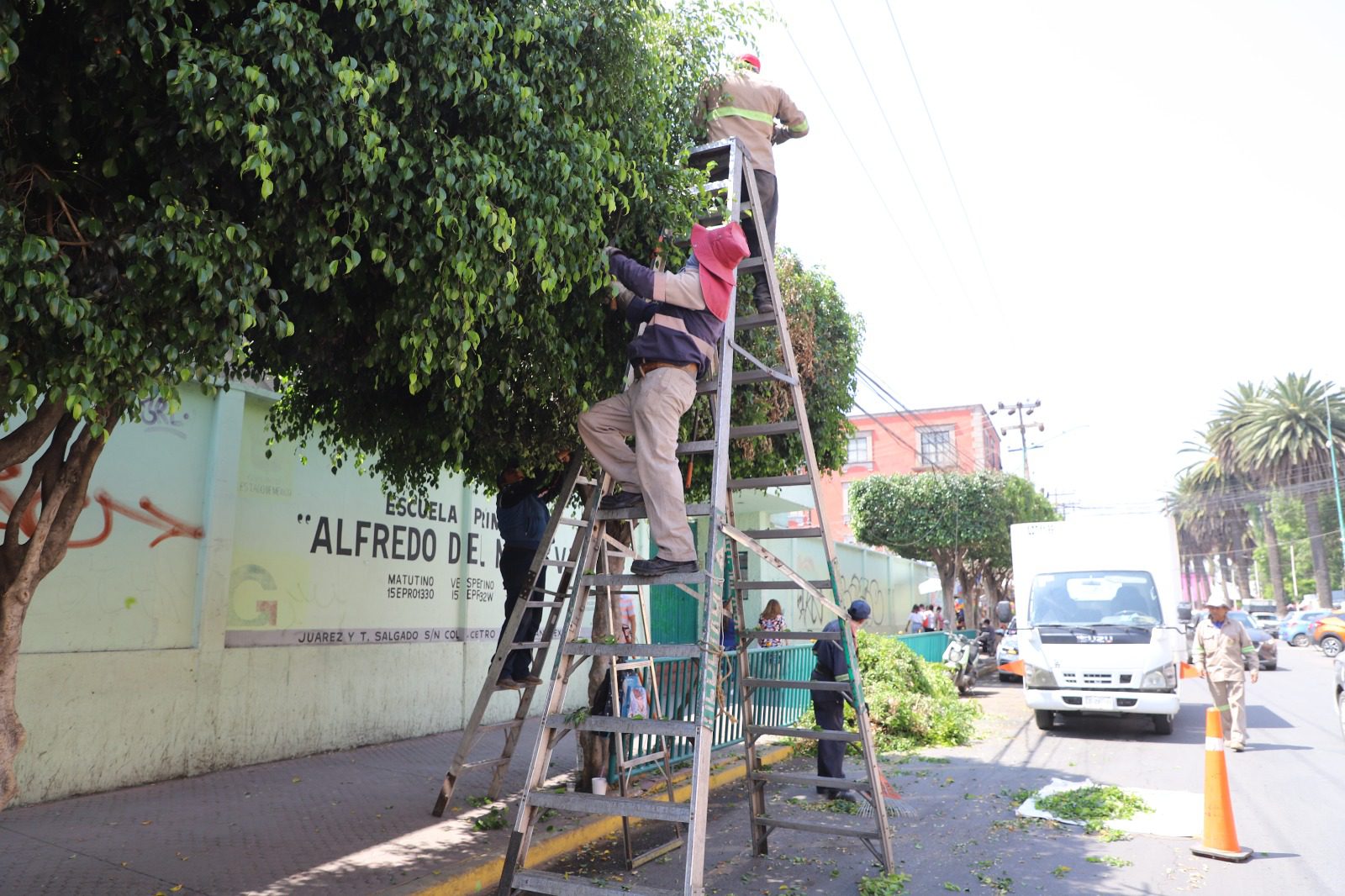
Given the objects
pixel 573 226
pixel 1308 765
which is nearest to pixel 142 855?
pixel 573 226

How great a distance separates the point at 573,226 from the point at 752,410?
3572 millimetres

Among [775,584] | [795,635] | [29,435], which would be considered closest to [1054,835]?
[795,635]

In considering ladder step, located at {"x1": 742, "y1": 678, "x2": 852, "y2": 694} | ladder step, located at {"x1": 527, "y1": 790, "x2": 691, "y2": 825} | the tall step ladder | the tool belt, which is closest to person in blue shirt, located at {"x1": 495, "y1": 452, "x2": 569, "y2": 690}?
the tall step ladder

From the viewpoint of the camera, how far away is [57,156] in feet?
11.9

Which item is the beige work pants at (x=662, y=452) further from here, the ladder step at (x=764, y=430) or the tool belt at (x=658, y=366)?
the ladder step at (x=764, y=430)

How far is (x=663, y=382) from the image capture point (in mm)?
4777

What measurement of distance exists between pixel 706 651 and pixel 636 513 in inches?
38.8

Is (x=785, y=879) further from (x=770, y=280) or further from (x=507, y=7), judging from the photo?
(x=507, y=7)

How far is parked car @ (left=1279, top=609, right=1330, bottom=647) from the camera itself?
38.4m

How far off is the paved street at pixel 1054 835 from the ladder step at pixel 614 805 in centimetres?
38

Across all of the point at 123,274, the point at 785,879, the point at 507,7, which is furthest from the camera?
the point at 785,879

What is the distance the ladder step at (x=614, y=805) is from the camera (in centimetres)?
395

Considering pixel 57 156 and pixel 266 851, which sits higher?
pixel 57 156

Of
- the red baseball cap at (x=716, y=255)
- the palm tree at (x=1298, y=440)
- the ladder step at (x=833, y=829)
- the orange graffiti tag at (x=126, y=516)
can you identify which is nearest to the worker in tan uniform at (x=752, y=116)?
the red baseball cap at (x=716, y=255)
